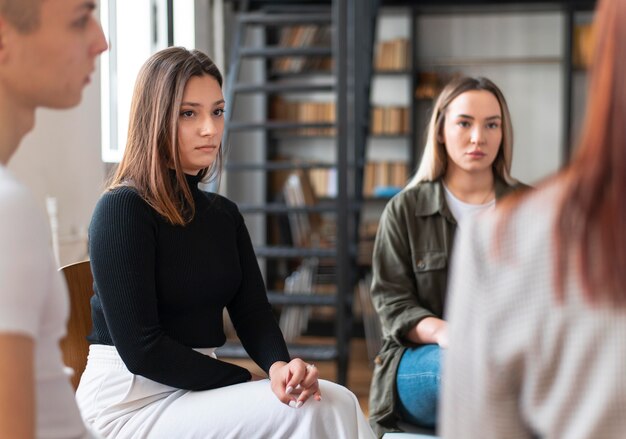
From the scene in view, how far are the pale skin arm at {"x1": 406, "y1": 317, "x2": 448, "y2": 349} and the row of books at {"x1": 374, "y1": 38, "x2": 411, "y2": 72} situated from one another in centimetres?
473

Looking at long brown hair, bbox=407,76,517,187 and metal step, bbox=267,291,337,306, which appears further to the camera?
metal step, bbox=267,291,337,306

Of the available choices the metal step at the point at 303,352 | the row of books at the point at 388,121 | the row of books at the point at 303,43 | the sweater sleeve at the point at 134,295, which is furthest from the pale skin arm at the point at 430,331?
the row of books at the point at 303,43

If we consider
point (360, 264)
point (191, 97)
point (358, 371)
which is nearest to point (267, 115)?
point (360, 264)

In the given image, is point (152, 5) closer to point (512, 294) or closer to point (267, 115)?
point (267, 115)

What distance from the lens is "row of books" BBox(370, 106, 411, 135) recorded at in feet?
21.5

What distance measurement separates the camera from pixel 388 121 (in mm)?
6562

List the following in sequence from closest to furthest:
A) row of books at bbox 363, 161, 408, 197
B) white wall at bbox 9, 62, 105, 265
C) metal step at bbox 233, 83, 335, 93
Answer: white wall at bbox 9, 62, 105, 265
metal step at bbox 233, 83, 335, 93
row of books at bbox 363, 161, 408, 197

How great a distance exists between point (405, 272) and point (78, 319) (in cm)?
82

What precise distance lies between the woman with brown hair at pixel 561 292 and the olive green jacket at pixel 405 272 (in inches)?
49.1

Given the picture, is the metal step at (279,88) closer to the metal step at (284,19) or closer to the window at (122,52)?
the metal step at (284,19)

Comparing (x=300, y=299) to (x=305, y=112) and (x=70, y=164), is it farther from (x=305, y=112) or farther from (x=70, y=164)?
(x=305, y=112)

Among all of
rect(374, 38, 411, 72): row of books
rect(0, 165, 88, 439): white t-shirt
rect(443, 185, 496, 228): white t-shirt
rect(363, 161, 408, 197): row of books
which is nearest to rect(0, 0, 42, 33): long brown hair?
rect(0, 165, 88, 439): white t-shirt

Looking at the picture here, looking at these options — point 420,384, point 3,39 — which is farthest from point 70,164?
point 3,39

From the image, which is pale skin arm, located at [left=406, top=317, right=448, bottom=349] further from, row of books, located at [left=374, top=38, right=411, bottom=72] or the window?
row of books, located at [left=374, top=38, right=411, bottom=72]
